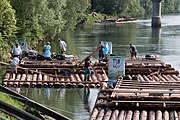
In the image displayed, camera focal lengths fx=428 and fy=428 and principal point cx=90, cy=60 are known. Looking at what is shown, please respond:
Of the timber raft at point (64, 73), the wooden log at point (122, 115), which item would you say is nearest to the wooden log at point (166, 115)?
the wooden log at point (122, 115)

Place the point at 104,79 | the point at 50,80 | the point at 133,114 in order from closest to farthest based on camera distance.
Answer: the point at 133,114, the point at 50,80, the point at 104,79

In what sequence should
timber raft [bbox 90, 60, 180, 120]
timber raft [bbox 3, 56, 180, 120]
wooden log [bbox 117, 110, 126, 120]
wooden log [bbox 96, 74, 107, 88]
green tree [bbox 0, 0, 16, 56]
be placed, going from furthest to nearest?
green tree [bbox 0, 0, 16, 56] → wooden log [bbox 96, 74, 107, 88] → timber raft [bbox 3, 56, 180, 120] → timber raft [bbox 90, 60, 180, 120] → wooden log [bbox 117, 110, 126, 120]

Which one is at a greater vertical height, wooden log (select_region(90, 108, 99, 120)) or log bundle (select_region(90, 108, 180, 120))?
wooden log (select_region(90, 108, 99, 120))

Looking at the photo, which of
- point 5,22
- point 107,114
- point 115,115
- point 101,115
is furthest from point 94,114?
point 5,22

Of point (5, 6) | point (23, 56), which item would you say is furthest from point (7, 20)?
point (23, 56)

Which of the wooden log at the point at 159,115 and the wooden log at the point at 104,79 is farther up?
the wooden log at the point at 159,115

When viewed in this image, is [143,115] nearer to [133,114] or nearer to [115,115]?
[133,114]

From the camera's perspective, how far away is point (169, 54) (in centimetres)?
4494

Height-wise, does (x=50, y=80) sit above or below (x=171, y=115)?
below

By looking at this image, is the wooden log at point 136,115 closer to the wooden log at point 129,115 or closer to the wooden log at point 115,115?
the wooden log at point 129,115

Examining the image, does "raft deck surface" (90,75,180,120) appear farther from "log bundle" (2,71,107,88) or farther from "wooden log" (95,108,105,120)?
"log bundle" (2,71,107,88)

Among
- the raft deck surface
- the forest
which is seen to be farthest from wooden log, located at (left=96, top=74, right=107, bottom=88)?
the forest

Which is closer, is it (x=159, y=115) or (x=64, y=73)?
(x=159, y=115)

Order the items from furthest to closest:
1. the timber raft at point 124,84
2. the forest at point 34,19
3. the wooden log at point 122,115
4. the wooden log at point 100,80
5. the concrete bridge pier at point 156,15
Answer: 1. the concrete bridge pier at point 156,15
2. the forest at point 34,19
3. the wooden log at point 100,80
4. the timber raft at point 124,84
5. the wooden log at point 122,115
